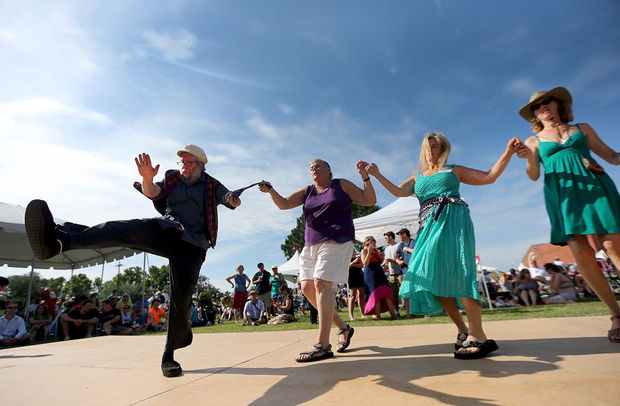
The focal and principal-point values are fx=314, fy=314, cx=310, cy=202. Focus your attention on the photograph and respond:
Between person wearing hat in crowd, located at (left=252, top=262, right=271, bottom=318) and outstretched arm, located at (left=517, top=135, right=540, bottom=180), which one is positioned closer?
outstretched arm, located at (left=517, top=135, right=540, bottom=180)

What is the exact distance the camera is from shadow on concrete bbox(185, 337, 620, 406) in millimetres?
1623

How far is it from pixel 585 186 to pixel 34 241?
4.13 meters

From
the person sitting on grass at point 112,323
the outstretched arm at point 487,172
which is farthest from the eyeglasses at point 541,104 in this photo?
the person sitting on grass at point 112,323

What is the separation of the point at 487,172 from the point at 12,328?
1167 cm

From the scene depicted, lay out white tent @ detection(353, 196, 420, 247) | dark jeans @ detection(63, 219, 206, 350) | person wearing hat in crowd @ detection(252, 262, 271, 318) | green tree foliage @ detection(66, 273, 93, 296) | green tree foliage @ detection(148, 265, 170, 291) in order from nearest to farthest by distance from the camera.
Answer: dark jeans @ detection(63, 219, 206, 350) → person wearing hat in crowd @ detection(252, 262, 271, 318) → white tent @ detection(353, 196, 420, 247) → green tree foliage @ detection(148, 265, 170, 291) → green tree foliage @ detection(66, 273, 93, 296)

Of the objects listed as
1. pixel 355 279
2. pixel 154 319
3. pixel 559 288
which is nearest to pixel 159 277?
pixel 154 319

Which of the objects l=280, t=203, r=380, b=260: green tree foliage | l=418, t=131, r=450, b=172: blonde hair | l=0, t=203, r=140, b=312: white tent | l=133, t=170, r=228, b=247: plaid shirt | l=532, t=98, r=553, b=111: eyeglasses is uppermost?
l=280, t=203, r=380, b=260: green tree foliage

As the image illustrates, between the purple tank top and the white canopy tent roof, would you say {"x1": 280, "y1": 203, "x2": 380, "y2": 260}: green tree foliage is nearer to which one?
the white canopy tent roof

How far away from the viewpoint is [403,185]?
304cm

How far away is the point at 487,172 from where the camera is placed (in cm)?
263

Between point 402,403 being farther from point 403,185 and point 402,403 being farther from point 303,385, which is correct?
point 403,185

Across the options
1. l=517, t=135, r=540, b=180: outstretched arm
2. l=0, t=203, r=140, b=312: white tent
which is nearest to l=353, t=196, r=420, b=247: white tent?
l=517, t=135, r=540, b=180: outstretched arm

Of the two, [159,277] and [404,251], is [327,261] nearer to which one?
[404,251]

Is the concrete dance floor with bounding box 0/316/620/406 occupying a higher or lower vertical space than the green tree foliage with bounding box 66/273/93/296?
lower
